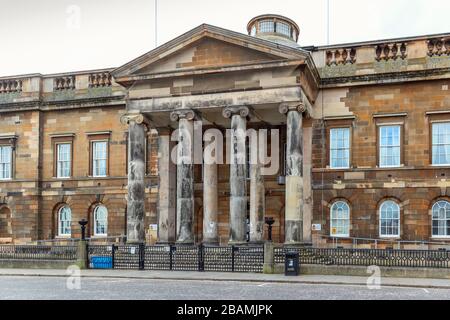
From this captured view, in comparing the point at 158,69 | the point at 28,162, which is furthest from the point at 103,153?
the point at 158,69

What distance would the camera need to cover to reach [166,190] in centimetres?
3244

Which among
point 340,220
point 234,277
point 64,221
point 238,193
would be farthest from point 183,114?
point 64,221

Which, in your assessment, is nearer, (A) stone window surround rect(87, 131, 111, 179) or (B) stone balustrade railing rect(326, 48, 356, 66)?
(B) stone balustrade railing rect(326, 48, 356, 66)

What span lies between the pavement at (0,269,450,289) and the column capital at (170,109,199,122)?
8094 mm

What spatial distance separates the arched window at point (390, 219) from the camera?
30.1 meters

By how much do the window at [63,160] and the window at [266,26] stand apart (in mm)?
16310

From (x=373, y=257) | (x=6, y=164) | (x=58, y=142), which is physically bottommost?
(x=373, y=257)

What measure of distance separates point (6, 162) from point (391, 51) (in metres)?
24.7

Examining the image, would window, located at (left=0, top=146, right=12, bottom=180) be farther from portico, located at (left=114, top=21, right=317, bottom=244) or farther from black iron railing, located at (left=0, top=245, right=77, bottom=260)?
portico, located at (left=114, top=21, right=317, bottom=244)

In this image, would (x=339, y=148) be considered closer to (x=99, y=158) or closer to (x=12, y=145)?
(x=99, y=158)

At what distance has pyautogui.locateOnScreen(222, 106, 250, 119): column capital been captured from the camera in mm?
27984

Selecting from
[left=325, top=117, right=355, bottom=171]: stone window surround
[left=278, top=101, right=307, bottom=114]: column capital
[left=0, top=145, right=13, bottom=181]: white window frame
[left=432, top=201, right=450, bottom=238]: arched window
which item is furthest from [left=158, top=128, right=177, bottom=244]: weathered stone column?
[left=432, top=201, right=450, bottom=238]: arched window
